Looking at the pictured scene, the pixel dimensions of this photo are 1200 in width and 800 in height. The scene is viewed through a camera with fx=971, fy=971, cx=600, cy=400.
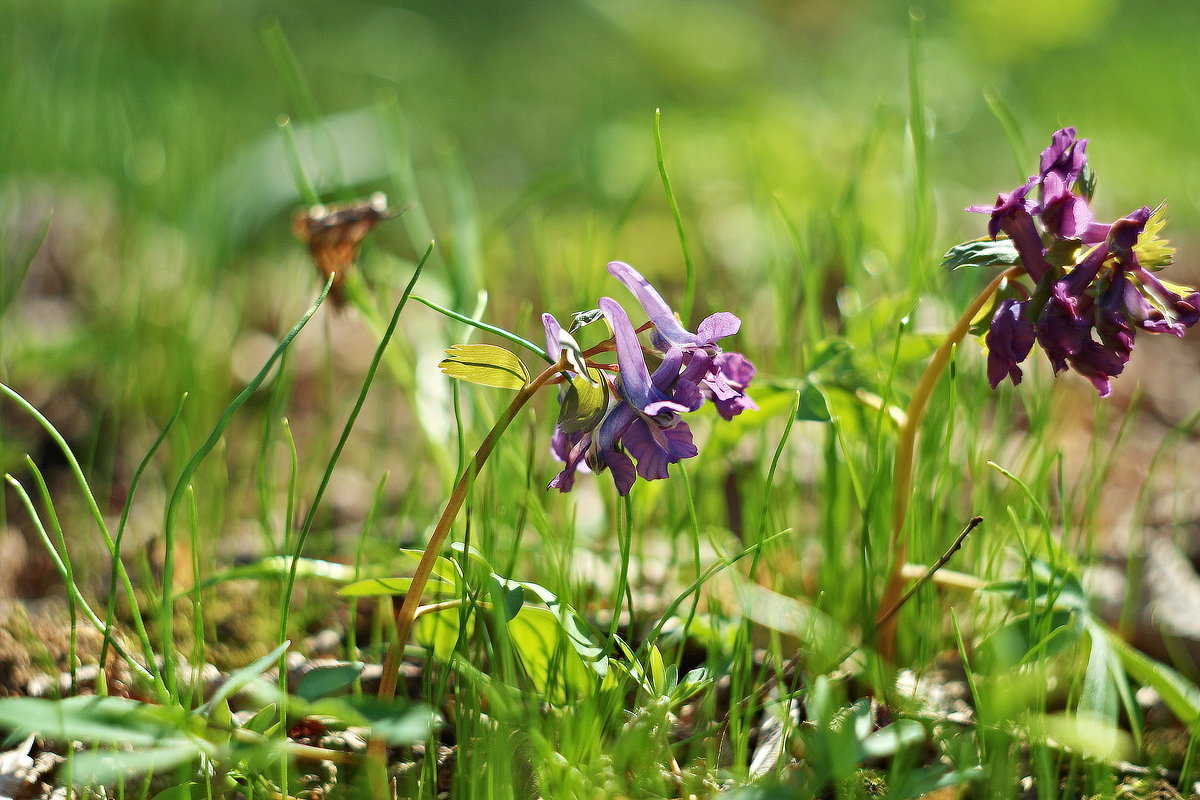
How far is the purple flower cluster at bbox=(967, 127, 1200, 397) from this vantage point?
3.06ft

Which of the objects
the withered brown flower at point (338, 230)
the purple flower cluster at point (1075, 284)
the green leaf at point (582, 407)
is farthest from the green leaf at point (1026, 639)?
the withered brown flower at point (338, 230)

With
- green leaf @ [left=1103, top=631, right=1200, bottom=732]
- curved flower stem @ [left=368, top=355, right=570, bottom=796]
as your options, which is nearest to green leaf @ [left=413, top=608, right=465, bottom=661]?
curved flower stem @ [left=368, top=355, right=570, bottom=796]

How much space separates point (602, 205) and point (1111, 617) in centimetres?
127

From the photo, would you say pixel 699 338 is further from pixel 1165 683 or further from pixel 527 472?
pixel 1165 683

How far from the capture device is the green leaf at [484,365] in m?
0.94

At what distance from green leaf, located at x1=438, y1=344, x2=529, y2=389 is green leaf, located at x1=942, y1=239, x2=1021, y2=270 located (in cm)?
45

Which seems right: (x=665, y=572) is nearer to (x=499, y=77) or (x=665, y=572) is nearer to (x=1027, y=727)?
(x=1027, y=727)

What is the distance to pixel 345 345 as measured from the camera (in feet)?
8.50

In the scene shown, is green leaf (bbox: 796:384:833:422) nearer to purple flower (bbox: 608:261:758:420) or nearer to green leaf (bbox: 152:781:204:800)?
purple flower (bbox: 608:261:758:420)

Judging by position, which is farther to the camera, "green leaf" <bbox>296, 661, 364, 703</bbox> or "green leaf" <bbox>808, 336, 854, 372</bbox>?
"green leaf" <bbox>808, 336, 854, 372</bbox>

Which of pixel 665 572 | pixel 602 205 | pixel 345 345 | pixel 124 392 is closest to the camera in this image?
pixel 665 572

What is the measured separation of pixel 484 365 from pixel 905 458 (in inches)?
19.9

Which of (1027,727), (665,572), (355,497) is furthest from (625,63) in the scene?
(1027,727)

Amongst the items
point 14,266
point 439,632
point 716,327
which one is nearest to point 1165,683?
point 716,327
